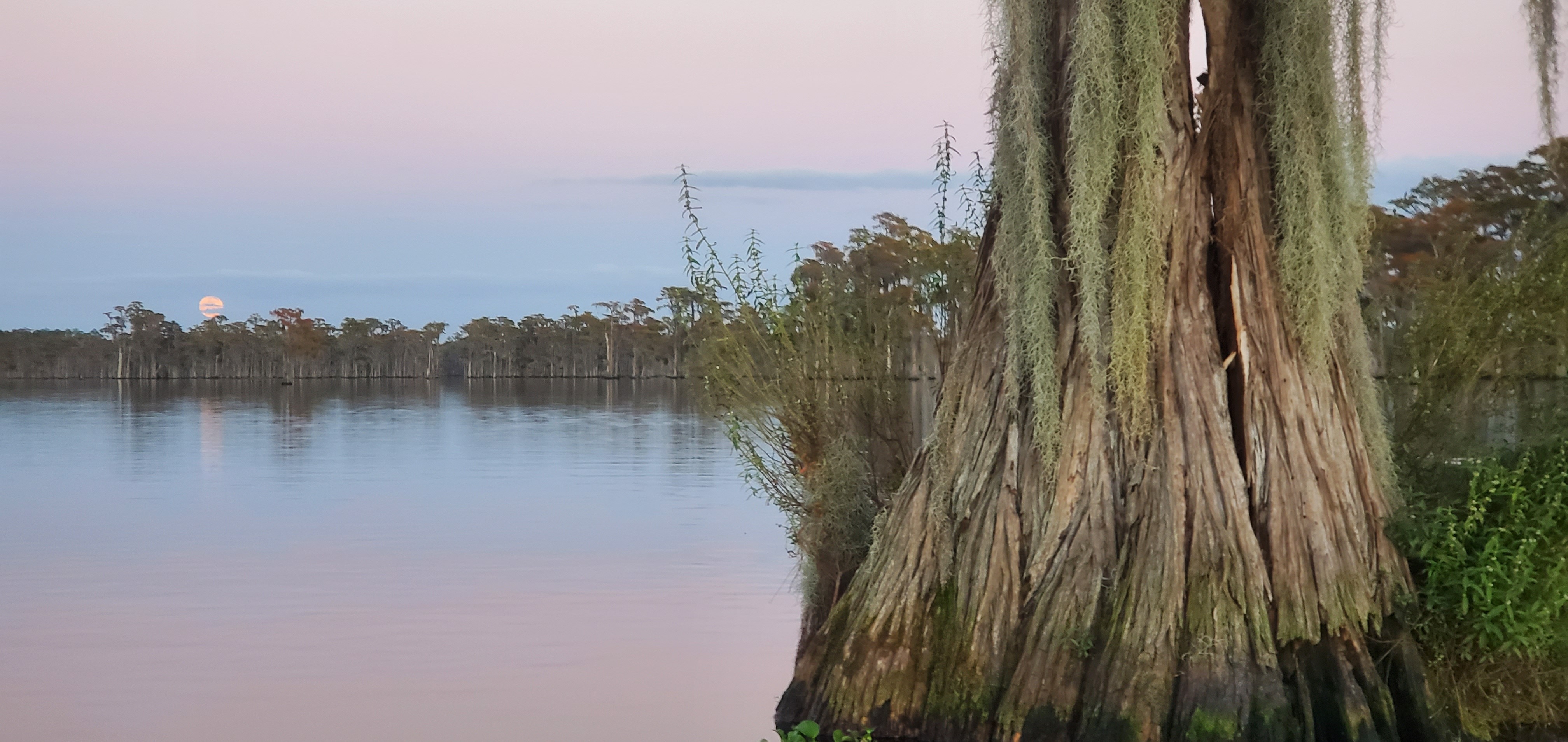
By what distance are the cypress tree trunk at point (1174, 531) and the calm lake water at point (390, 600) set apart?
161 centimetres

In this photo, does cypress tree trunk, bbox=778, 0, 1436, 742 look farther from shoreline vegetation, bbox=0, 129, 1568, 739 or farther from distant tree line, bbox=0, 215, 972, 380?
distant tree line, bbox=0, 215, 972, 380

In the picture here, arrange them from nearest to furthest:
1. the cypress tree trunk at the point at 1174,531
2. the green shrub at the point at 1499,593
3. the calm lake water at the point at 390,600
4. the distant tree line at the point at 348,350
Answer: the cypress tree trunk at the point at 1174,531, the green shrub at the point at 1499,593, the calm lake water at the point at 390,600, the distant tree line at the point at 348,350

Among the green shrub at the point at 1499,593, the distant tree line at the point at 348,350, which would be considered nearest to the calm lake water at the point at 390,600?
the green shrub at the point at 1499,593

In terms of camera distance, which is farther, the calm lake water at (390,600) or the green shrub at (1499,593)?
the calm lake water at (390,600)

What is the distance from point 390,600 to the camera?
1149cm

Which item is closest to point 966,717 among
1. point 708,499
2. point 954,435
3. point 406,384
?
point 954,435

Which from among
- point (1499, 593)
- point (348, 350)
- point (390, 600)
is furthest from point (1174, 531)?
point (348, 350)

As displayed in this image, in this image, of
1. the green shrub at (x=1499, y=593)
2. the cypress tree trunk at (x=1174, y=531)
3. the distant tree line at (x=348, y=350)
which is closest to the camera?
the cypress tree trunk at (x=1174, y=531)

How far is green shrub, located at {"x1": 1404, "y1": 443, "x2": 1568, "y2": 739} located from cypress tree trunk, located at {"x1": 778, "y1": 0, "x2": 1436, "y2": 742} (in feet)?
0.68

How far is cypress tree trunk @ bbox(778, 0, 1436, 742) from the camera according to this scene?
245 inches

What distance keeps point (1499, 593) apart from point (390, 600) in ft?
26.7

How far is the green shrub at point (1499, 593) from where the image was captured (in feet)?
21.0

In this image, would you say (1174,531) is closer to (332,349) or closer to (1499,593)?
(1499,593)

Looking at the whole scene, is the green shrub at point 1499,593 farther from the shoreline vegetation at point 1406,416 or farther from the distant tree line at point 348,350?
the distant tree line at point 348,350
